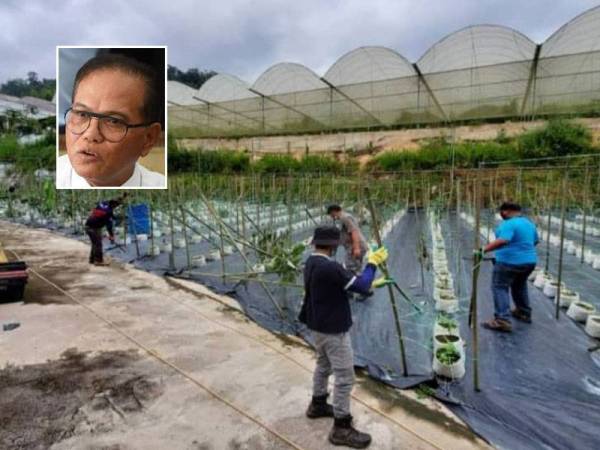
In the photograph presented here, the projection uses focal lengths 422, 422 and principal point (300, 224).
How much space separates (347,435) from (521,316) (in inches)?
98.4

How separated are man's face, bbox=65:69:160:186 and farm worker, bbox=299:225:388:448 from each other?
13.1 feet

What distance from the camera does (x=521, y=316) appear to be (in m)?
3.94

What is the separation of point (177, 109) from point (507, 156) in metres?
16.4

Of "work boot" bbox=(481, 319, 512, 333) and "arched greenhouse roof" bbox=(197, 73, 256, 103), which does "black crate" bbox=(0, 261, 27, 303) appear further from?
"arched greenhouse roof" bbox=(197, 73, 256, 103)

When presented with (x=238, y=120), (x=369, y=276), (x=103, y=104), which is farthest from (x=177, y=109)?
(x=369, y=276)

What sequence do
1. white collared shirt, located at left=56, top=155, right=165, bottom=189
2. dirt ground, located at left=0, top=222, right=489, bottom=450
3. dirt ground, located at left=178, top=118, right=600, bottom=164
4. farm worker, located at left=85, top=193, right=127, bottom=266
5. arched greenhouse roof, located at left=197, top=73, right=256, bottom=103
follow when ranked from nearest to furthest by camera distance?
dirt ground, located at left=0, top=222, right=489, bottom=450 < white collared shirt, located at left=56, top=155, right=165, bottom=189 < farm worker, located at left=85, top=193, right=127, bottom=266 < dirt ground, located at left=178, top=118, right=600, bottom=164 < arched greenhouse roof, located at left=197, top=73, right=256, bottom=103

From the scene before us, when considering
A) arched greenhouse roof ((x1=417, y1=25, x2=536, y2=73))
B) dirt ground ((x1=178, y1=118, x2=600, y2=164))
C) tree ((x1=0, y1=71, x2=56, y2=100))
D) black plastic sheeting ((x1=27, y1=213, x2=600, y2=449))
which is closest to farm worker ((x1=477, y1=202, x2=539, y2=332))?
black plastic sheeting ((x1=27, y1=213, x2=600, y2=449))

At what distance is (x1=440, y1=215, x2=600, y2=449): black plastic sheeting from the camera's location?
92.7 inches

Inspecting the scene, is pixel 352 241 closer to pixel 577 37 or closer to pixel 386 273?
pixel 386 273

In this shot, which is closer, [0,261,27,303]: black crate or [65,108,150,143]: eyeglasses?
[0,261,27,303]: black crate

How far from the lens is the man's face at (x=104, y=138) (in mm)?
5125

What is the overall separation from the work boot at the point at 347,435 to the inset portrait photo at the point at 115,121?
4.46m

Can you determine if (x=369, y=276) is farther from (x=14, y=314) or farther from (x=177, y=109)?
(x=177, y=109)

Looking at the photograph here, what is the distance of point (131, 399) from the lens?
274cm
